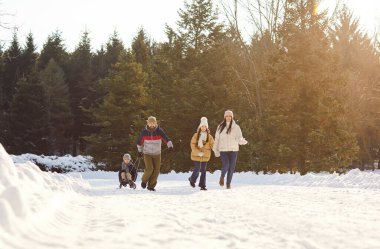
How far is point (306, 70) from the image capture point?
22.3 metres

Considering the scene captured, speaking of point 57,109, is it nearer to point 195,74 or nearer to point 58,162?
point 58,162

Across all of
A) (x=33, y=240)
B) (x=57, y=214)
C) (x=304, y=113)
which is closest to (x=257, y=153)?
(x=304, y=113)

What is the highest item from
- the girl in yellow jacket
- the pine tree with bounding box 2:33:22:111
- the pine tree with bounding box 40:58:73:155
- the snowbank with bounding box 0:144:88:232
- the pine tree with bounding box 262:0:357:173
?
the pine tree with bounding box 2:33:22:111

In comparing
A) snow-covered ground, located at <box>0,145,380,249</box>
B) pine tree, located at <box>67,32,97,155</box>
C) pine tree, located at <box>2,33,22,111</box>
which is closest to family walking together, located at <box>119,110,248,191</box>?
snow-covered ground, located at <box>0,145,380,249</box>

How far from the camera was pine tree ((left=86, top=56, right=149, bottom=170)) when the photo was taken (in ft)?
111

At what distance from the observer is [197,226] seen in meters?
5.40

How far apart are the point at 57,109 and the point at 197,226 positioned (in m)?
50.6

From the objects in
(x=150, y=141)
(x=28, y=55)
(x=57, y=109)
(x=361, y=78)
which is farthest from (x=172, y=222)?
(x=28, y=55)

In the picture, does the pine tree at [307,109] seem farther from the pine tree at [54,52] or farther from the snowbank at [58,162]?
the pine tree at [54,52]

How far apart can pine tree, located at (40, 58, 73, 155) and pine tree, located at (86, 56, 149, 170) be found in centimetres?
1726

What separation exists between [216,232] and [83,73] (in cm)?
5680

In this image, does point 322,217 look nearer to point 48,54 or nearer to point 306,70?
point 306,70

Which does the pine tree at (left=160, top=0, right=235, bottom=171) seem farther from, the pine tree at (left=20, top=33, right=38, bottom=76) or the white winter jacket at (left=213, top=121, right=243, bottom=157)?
the pine tree at (left=20, top=33, right=38, bottom=76)

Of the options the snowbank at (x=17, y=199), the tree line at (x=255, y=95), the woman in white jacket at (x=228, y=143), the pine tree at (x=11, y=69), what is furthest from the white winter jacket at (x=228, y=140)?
the pine tree at (x=11, y=69)
